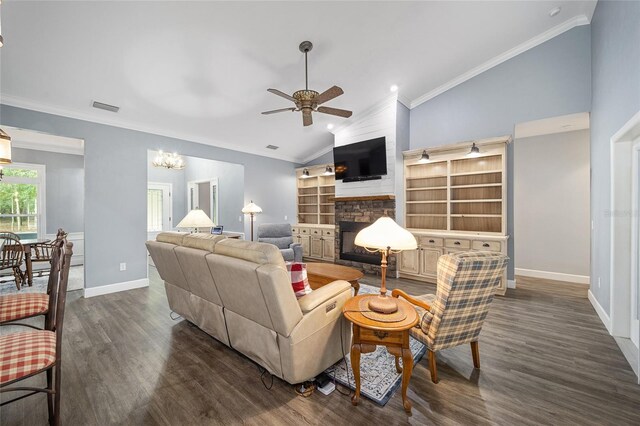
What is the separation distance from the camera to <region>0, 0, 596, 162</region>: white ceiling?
273 cm

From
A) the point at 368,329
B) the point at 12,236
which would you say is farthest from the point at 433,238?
the point at 12,236

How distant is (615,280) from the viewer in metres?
2.78

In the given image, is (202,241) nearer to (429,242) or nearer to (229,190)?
(429,242)

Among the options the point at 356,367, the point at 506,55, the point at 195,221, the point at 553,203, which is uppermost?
the point at 506,55

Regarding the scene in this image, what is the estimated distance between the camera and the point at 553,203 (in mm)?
4832

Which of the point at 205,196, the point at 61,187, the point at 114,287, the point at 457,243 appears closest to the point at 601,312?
the point at 457,243

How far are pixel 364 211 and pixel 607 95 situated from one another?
3725 mm

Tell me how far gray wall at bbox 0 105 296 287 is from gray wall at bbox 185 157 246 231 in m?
1.67

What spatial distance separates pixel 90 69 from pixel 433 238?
18.0 feet

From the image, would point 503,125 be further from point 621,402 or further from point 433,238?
point 621,402

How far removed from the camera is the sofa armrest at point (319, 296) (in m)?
1.89

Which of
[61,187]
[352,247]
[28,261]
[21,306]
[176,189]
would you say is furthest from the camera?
[176,189]

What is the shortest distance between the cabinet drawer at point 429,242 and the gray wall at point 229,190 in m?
3.91

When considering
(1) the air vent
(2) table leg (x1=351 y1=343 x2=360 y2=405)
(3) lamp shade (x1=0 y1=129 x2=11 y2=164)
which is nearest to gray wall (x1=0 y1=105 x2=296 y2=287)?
(1) the air vent
